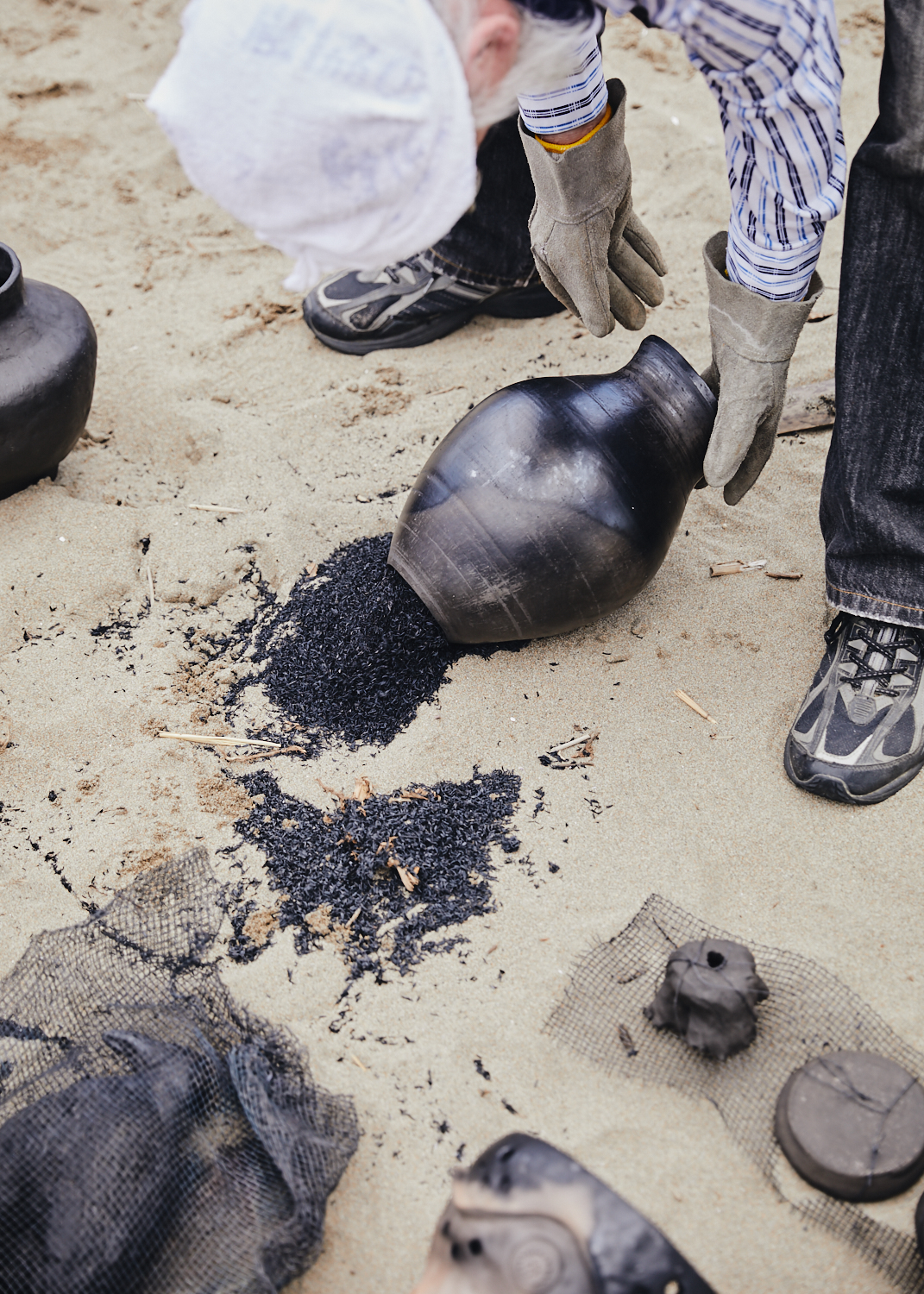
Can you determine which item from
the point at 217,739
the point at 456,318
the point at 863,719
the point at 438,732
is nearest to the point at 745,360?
the point at 863,719

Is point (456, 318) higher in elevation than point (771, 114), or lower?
lower

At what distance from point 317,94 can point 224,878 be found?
5.21ft

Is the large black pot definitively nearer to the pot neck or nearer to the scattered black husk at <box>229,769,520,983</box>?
the scattered black husk at <box>229,769,520,983</box>

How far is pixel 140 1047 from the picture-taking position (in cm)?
181

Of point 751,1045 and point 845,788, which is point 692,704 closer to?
point 845,788

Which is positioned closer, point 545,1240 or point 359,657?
point 545,1240

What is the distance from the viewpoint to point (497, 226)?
3689 mm

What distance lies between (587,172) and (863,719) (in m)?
1.53

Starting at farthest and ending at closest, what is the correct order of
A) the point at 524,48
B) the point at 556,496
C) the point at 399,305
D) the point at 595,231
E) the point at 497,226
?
the point at 399,305 → the point at 497,226 → the point at 595,231 → the point at 556,496 → the point at 524,48

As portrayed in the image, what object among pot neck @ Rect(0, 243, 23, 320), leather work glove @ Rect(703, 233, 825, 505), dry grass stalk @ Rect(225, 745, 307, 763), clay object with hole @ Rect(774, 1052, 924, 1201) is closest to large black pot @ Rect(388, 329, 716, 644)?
leather work glove @ Rect(703, 233, 825, 505)

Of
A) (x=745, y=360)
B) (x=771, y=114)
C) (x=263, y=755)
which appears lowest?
(x=263, y=755)

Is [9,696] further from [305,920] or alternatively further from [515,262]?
[515,262]

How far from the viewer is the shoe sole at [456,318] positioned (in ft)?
12.7

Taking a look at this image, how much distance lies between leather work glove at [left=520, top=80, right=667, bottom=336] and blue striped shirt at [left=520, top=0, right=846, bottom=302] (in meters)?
0.19
